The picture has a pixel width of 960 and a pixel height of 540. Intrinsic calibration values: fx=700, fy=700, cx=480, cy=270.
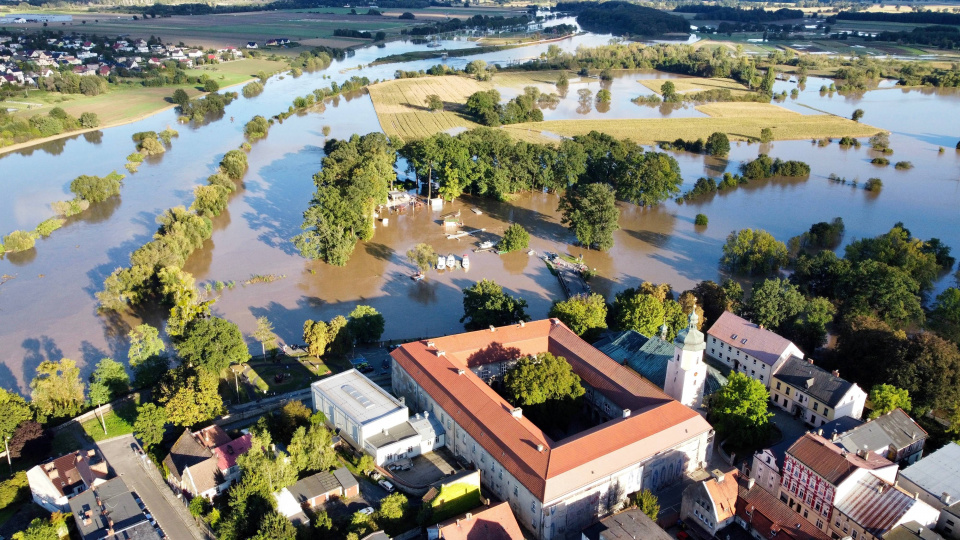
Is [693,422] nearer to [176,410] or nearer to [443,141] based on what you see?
[176,410]

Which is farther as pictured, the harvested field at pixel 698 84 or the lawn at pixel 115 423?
the harvested field at pixel 698 84

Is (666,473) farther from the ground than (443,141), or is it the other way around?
(443,141)

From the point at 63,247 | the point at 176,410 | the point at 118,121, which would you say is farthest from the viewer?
the point at 118,121

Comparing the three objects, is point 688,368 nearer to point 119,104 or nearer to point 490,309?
point 490,309

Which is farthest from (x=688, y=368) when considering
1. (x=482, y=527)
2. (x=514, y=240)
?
(x=514, y=240)

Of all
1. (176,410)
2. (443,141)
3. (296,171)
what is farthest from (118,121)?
(176,410)

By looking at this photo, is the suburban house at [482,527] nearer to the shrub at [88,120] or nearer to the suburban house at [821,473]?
the suburban house at [821,473]

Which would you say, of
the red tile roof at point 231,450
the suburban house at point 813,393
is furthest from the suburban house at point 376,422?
the suburban house at point 813,393
